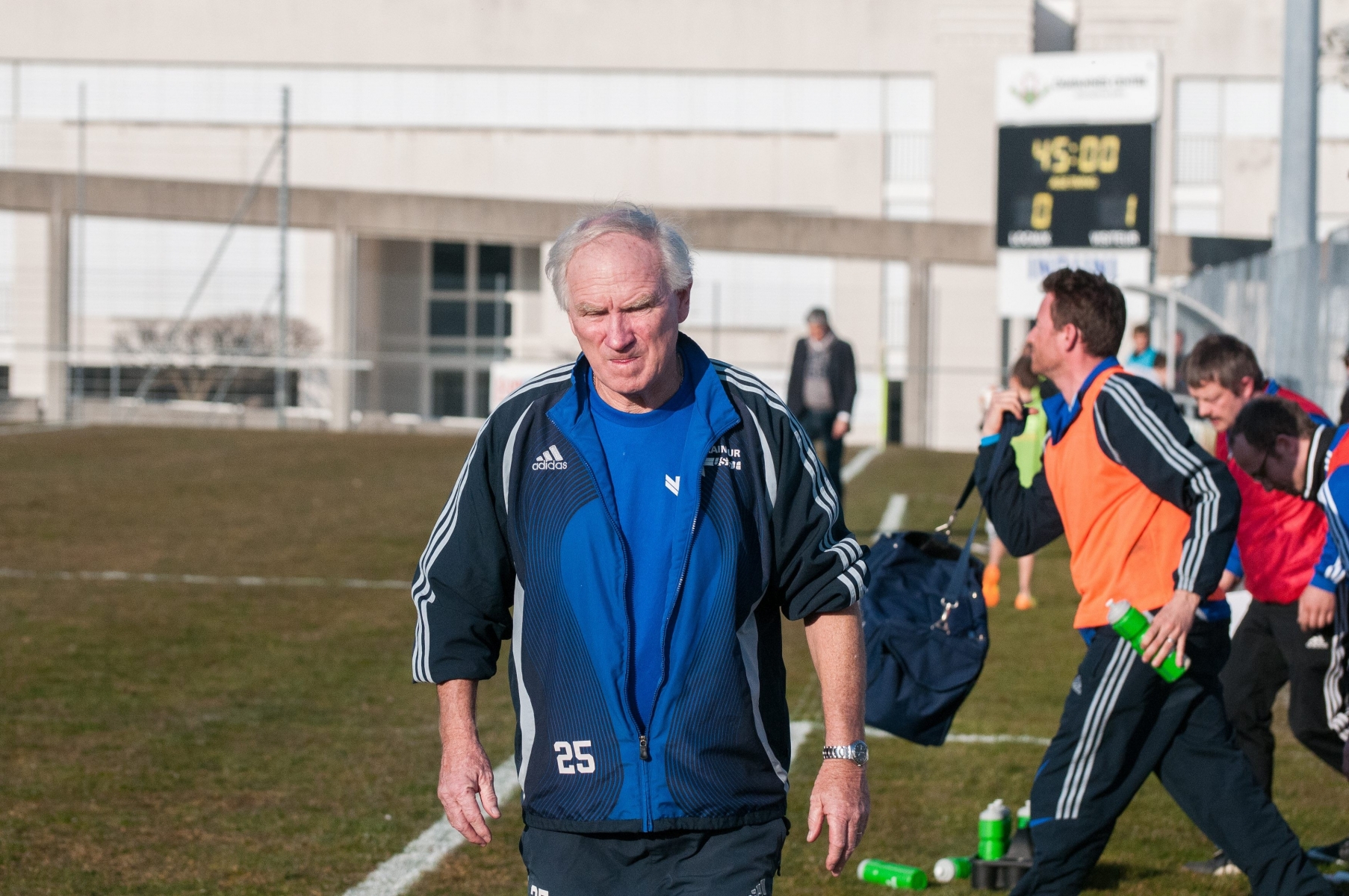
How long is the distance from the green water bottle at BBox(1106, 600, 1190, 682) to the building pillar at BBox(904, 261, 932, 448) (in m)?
25.9

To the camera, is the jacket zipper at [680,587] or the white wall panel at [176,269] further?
the white wall panel at [176,269]

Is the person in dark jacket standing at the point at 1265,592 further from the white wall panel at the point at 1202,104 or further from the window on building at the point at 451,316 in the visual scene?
the white wall panel at the point at 1202,104

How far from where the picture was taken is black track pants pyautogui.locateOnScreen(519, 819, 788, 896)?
304 centimetres

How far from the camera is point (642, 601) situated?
3021mm

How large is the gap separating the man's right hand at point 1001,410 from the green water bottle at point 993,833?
1318mm

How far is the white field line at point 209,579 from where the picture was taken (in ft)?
37.9

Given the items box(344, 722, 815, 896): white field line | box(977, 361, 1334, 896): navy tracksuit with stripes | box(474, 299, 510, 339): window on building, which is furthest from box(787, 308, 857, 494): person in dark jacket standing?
box(474, 299, 510, 339): window on building

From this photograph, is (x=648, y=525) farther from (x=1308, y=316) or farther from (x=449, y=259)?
(x=449, y=259)

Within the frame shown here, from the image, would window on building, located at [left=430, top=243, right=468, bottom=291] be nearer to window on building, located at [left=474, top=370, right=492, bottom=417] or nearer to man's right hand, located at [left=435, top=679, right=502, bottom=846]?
window on building, located at [left=474, top=370, right=492, bottom=417]

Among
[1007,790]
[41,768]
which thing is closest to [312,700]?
[41,768]

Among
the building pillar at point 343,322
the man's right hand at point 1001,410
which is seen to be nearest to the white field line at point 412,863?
the man's right hand at point 1001,410

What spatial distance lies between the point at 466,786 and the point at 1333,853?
397 cm

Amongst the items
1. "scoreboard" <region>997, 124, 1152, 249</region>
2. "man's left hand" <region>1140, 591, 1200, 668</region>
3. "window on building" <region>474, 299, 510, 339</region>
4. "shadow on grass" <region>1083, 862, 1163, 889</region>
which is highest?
"scoreboard" <region>997, 124, 1152, 249</region>

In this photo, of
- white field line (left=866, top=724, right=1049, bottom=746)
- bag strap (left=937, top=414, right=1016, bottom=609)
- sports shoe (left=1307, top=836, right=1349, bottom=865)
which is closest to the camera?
bag strap (left=937, top=414, right=1016, bottom=609)
